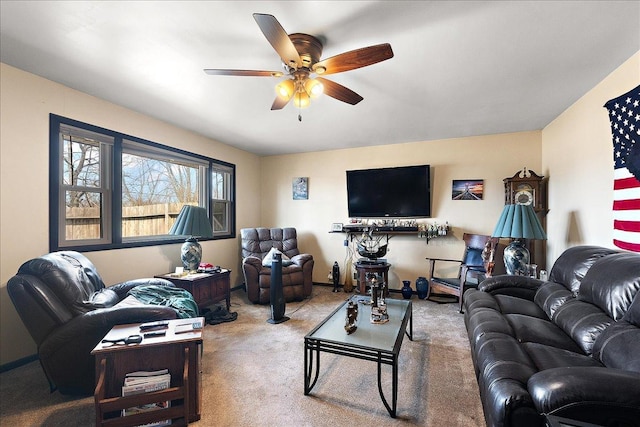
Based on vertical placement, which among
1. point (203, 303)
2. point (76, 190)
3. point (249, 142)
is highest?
point (249, 142)

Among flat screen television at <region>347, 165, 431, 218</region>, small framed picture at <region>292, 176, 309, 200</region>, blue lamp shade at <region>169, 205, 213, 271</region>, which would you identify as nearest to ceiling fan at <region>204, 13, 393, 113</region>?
blue lamp shade at <region>169, 205, 213, 271</region>

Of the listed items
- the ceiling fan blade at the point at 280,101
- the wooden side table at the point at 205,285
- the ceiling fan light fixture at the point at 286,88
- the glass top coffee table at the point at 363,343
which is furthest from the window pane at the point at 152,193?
the glass top coffee table at the point at 363,343

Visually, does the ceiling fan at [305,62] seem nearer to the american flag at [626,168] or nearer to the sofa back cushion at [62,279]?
the sofa back cushion at [62,279]

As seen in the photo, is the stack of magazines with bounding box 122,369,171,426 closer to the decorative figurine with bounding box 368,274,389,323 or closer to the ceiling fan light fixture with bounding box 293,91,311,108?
the decorative figurine with bounding box 368,274,389,323

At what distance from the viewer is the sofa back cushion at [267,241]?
182 inches

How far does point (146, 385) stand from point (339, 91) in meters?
2.35

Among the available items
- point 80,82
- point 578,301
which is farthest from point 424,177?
point 80,82

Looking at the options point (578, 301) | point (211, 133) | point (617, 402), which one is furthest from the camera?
point (211, 133)

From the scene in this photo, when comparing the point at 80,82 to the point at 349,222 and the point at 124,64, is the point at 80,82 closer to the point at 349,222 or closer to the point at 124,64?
the point at 124,64

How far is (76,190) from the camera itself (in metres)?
2.79

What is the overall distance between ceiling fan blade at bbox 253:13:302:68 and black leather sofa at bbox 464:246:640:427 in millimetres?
2011

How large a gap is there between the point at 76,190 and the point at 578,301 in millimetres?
4377

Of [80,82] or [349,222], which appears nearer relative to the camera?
[80,82]

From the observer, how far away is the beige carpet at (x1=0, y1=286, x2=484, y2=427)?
1729 mm
